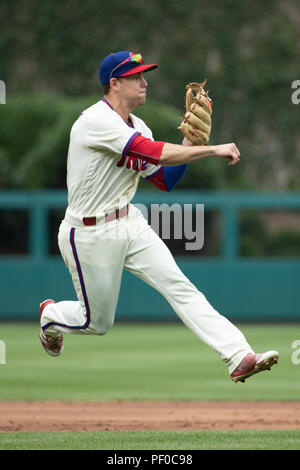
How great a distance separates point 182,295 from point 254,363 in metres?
0.67

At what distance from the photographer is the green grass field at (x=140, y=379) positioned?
5.84 meters

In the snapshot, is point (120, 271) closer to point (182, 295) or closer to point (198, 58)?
point (182, 295)

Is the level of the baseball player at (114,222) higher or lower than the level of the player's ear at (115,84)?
lower

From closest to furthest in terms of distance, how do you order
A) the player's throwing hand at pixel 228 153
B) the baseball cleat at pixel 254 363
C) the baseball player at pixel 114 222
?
the player's throwing hand at pixel 228 153 → the baseball cleat at pixel 254 363 → the baseball player at pixel 114 222

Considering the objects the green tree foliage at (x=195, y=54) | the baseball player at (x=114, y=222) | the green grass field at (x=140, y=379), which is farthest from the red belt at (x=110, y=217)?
the green tree foliage at (x=195, y=54)

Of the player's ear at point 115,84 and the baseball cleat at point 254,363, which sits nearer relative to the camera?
the baseball cleat at point 254,363

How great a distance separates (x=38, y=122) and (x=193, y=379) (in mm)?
13190

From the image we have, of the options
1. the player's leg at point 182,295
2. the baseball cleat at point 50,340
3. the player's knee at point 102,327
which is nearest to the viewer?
the player's leg at point 182,295

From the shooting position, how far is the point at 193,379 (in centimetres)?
1012

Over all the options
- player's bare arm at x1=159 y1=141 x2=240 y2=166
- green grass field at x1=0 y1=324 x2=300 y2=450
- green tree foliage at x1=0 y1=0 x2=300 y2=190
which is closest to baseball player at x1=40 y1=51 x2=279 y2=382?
player's bare arm at x1=159 y1=141 x2=240 y2=166

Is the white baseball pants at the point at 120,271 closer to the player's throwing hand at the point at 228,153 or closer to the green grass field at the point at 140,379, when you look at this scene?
the green grass field at the point at 140,379

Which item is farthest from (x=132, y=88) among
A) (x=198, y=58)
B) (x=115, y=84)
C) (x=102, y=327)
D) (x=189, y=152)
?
(x=198, y=58)

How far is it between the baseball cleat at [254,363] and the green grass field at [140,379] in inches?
18.9

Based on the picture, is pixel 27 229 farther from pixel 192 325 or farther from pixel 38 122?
pixel 192 325
